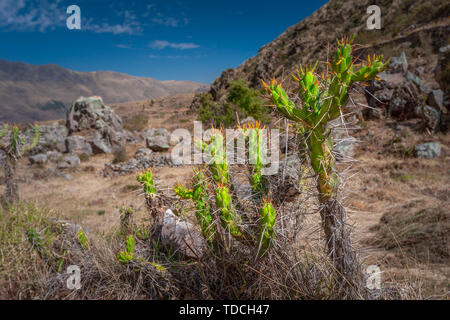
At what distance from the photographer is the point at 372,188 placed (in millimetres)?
7121

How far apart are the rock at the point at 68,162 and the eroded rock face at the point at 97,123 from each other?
2497 millimetres

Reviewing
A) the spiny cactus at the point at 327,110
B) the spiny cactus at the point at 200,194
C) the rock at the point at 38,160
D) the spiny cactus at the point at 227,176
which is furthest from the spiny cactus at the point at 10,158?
the rock at the point at 38,160

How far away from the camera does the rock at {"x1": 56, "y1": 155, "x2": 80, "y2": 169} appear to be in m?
13.4

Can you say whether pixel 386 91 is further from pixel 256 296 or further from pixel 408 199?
pixel 256 296

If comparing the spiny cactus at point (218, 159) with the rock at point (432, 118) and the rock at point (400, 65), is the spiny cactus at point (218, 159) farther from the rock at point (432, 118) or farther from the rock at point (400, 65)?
the rock at point (400, 65)

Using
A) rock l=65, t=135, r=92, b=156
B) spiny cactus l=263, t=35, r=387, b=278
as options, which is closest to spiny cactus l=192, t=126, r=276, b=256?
spiny cactus l=263, t=35, r=387, b=278

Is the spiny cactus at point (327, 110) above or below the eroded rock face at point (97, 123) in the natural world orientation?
below

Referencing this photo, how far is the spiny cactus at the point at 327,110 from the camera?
4.48 ft

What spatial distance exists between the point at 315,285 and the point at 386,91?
1205 cm

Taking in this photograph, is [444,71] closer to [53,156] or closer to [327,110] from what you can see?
→ [327,110]

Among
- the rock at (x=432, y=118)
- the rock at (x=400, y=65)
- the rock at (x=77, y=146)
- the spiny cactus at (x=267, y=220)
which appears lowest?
the spiny cactus at (x=267, y=220)

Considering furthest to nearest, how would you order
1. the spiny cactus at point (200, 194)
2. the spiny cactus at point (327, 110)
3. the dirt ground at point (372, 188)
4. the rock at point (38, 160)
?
the rock at point (38, 160) → the dirt ground at point (372, 188) → the spiny cactus at point (200, 194) → the spiny cactus at point (327, 110)
